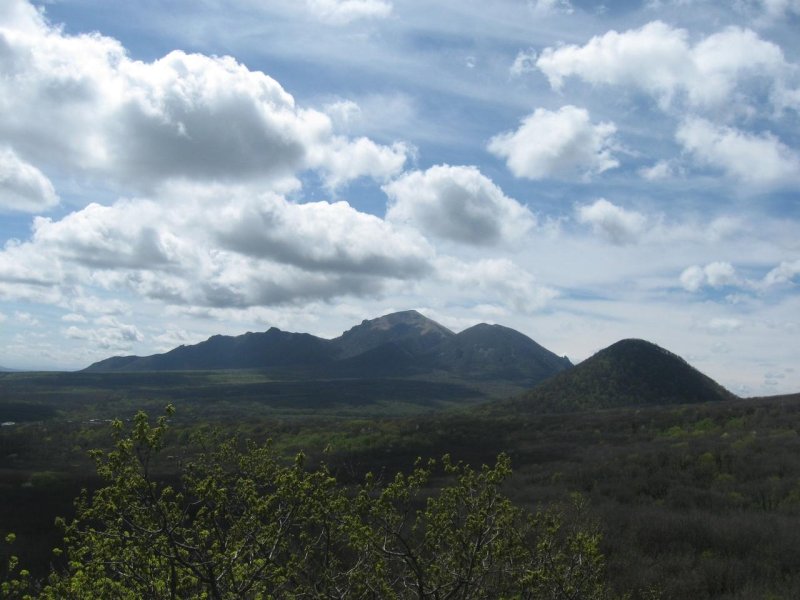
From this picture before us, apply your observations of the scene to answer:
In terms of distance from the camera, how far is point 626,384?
9319 cm

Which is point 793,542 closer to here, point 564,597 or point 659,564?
point 659,564

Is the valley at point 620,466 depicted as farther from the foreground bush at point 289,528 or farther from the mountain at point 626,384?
the foreground bush at point 289,528

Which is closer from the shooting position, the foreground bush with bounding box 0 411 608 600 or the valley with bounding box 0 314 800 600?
the foreground bush with bounding box 0 411 608 600

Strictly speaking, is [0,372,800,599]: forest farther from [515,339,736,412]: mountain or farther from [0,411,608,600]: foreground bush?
[515,339,736,412]: mountain

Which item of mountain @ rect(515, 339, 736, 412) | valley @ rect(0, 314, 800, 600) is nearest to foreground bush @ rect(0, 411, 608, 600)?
valley @ rect(0, 314, 800, 600)

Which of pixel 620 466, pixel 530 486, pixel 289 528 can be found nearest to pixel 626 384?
pixel 620 466

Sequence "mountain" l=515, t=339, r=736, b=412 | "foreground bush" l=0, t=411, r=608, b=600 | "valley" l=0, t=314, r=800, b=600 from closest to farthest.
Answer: "foreground bush" l=0, t=411, r=608, b=600, "valley" l=0, t=314, r=800, b=600, "mountain" l=515, t=339, r=736, b=412

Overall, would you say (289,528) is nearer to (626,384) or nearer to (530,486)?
(530,486)

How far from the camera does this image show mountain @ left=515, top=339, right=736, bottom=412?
88312 millimetres

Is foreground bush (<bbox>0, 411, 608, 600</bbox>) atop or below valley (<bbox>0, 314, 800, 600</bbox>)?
atop

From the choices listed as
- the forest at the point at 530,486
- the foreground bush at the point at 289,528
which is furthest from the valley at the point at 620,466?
the foreground bush at the point at 289,528

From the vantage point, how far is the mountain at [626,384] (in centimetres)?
8831

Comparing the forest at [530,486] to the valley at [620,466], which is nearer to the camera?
the forest at [530,486]

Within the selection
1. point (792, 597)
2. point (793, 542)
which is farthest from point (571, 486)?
point (792, 597)
